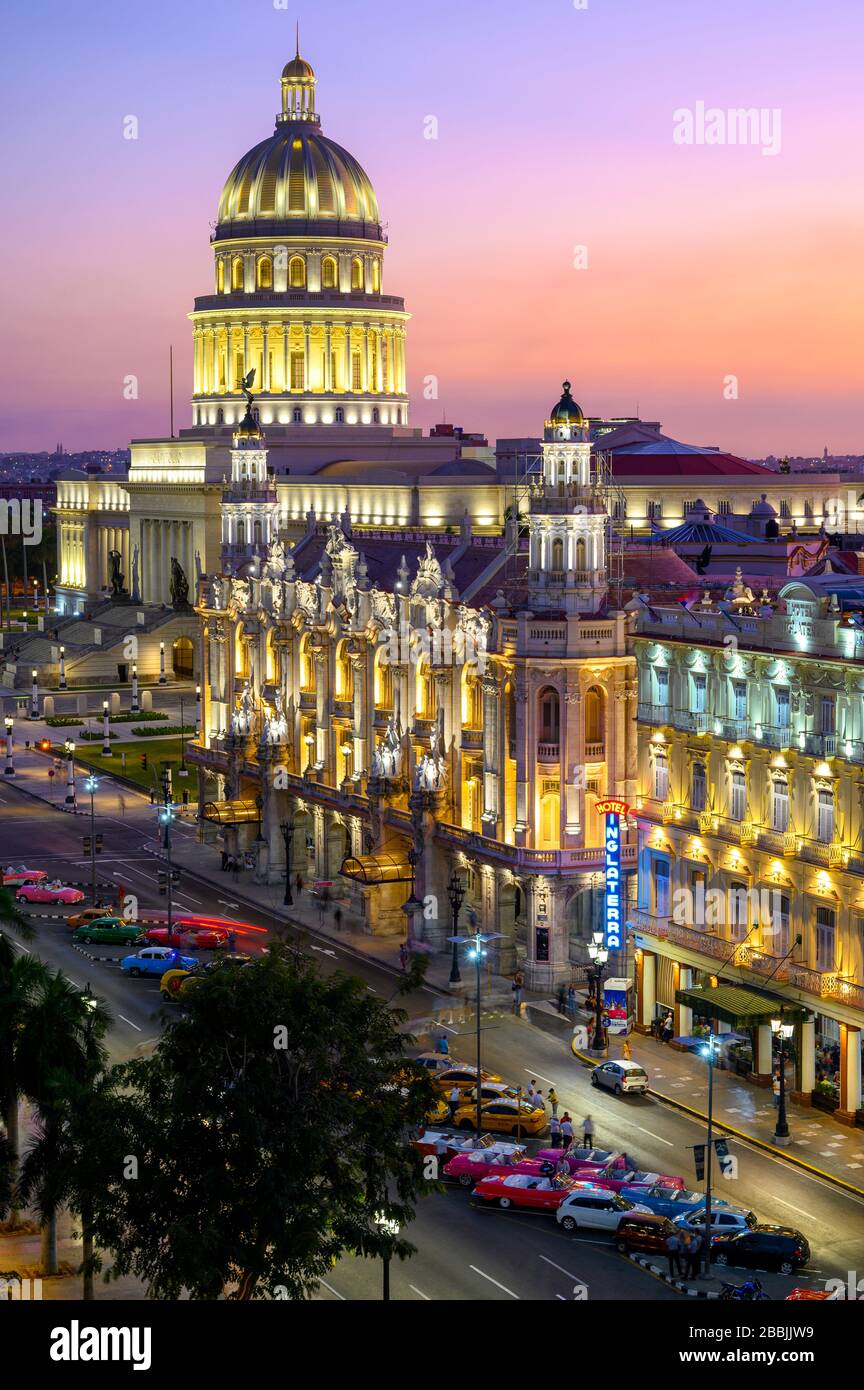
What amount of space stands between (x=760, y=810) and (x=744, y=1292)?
977 inches

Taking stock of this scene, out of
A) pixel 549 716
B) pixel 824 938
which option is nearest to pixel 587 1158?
pixel 824 938

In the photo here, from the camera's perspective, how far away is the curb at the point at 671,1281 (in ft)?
167

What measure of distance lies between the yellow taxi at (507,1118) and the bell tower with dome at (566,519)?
2524 cm

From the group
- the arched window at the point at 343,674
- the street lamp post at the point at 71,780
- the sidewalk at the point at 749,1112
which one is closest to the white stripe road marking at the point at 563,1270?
the sidewalk at the point at 749,1112

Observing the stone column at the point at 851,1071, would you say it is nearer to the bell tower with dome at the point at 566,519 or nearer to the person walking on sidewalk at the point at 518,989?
the person walking on sidewalk at the point at 518,989

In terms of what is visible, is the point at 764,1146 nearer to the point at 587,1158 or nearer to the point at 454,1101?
the point at 587,1158

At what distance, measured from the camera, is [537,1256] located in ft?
176

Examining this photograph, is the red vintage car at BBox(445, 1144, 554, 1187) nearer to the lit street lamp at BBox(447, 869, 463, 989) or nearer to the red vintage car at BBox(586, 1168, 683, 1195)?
the red vintage car at BBox(586, 1168, 683, 1195)

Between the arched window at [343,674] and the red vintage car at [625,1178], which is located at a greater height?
the arched window at [343,674]

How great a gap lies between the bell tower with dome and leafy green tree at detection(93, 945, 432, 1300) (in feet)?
132

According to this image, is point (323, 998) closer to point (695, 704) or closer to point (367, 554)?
point (695, 704)

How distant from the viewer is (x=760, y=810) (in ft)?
233

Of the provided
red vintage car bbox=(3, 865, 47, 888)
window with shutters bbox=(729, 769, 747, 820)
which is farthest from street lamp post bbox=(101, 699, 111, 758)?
window with shutters bbox=(729, 769, 747, 820)
